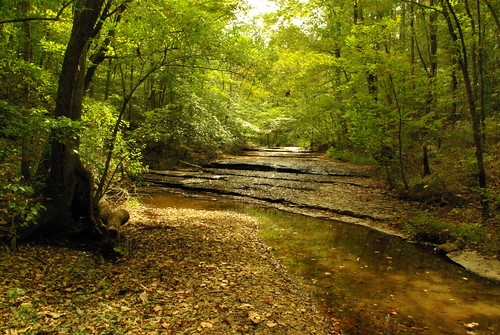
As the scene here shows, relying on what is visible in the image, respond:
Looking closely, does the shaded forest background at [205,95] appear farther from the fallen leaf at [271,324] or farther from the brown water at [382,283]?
the fallen leaf at [271,324]

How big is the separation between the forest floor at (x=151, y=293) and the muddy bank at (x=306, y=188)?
4148 millimetres

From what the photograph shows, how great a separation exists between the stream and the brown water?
0.6 inches

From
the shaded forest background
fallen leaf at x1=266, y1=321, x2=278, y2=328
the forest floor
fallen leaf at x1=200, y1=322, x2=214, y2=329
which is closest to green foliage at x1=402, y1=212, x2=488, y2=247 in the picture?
the shaded forest background

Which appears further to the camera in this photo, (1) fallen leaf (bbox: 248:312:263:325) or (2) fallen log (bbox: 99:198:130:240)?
(2) fallen log (bbox: 99:198:130:240)

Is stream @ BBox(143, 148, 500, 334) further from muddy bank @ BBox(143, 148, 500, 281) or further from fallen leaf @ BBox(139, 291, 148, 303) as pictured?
fallen leaf @ BBox(139, 291, 148, 303)

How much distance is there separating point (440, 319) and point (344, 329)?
1.41 meters

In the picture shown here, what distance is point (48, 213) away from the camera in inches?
163

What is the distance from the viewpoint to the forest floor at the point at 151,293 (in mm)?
2793

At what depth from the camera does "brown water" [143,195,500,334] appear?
3.59 metres

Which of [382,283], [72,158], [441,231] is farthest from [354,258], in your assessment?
[72,158]

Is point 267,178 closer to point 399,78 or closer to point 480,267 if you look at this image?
point 399,78

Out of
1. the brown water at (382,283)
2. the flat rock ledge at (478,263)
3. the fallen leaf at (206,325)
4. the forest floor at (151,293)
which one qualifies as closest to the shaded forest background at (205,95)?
the forest floor at (151,293)

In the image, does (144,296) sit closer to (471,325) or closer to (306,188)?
(471,325)

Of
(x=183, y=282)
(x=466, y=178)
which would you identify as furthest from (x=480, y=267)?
(x=183, y=282)
